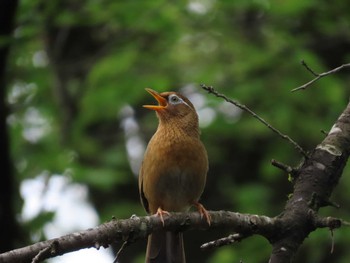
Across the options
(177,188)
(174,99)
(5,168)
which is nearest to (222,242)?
(177,188)

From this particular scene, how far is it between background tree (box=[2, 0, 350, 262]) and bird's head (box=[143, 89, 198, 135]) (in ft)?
6.10

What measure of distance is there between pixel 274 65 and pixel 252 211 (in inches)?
67.5

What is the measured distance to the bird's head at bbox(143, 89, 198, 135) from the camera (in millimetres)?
6195

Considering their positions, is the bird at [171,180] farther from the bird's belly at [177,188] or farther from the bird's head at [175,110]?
the bird's head at [175,110]

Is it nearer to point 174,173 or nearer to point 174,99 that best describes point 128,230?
point 174,173

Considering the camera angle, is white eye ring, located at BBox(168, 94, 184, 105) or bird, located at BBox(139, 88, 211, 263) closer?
bird, located at BBox(139, 88, 211, 263)

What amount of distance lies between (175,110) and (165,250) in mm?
1216

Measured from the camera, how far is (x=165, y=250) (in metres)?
5.70

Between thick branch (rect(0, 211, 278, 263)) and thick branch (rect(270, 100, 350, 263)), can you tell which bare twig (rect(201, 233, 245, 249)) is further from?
thick branch (rect(270, 100, 350, 263))

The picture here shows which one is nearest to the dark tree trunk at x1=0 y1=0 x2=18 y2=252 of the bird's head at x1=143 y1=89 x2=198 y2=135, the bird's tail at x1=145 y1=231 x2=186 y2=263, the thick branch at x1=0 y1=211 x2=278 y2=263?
the bird's head at x1=143 y1=89 x2=198 y2=135

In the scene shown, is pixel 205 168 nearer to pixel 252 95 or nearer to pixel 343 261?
pixel 252 95

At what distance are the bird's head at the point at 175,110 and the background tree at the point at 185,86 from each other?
6.10 ft

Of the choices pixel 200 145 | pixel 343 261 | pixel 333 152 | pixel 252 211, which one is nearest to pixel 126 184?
pixel 252 211

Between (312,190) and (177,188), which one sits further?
(177,188)
